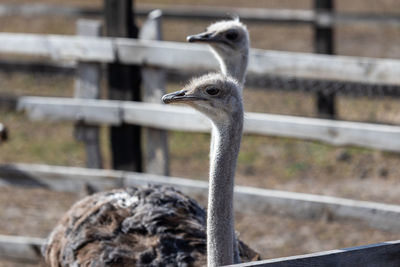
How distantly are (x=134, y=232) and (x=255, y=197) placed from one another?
4.56 feet

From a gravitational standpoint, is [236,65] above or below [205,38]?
below

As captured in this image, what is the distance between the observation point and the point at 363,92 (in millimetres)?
7941

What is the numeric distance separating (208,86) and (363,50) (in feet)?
28.4

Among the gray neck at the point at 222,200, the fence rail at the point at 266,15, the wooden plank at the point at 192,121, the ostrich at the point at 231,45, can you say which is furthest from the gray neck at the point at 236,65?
the fence rail at the point at 266,15

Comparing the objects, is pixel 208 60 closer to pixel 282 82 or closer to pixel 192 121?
pixel 192 121

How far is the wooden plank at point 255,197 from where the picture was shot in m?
4.58

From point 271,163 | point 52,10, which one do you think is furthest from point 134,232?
point 52,10

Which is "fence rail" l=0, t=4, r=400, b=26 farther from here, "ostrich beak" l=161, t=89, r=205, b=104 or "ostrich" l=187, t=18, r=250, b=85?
"ostrich beak" l=161, t=89, r=205, b=104

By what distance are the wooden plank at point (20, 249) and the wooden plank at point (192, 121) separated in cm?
106

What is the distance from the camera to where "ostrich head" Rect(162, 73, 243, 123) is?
9.63 ft

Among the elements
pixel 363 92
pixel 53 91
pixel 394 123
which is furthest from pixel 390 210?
pixel 53 91

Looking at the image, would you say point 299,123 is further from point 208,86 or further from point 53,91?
point 53,91

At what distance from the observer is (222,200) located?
2.82m

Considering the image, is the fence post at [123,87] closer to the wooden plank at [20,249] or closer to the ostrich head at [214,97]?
the wooden plank at [20,249]
